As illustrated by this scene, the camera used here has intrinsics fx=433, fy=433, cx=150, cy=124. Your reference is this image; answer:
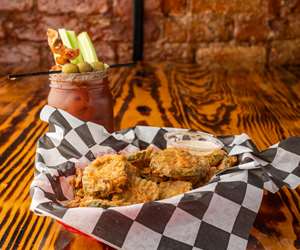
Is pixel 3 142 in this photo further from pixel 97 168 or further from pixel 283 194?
pixel 283 194

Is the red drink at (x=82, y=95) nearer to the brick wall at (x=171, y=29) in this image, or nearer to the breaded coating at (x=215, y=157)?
the breaded coating at (x=215, y=157)

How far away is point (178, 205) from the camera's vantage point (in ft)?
2.44

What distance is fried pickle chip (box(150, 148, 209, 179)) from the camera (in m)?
0.84

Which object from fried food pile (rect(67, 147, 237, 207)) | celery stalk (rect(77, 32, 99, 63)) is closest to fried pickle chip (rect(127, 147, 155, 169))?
fried food pile (rect(67, 147, 237, 207))

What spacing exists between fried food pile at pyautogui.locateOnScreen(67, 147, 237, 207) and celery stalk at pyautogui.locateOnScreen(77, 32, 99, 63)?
463 millimetres

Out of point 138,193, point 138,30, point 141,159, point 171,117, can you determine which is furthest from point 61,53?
point 138,30

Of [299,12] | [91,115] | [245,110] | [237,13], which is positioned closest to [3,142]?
[91,115]

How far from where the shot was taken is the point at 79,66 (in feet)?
3.81

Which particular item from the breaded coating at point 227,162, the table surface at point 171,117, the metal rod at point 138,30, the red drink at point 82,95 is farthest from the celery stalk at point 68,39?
the metal rod at point 138,30

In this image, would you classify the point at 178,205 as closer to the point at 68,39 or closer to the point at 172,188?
the point at 172,188

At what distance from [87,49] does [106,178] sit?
628mm

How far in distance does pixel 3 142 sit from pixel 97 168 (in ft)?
2.19

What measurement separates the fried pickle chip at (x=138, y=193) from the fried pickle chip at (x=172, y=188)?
2 centimetres

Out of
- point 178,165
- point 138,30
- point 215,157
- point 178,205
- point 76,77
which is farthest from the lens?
point 138,30
